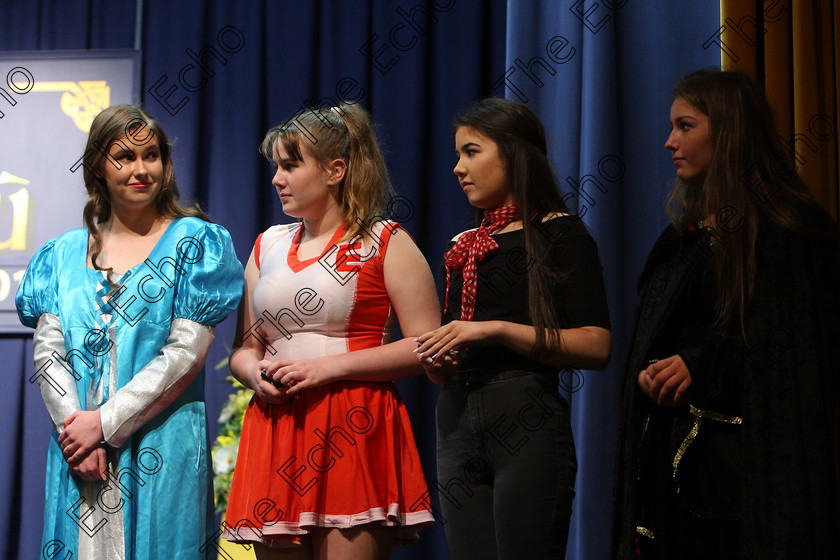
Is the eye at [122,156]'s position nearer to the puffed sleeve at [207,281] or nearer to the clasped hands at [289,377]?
the puffed sleeve at [207,281]

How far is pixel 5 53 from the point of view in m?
3.39

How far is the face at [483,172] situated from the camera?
190 cm

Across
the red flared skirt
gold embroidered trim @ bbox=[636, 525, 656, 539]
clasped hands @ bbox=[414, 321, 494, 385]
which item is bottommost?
Answer: gold embroidered trim @ bbox=[636, 525, 656, 539]

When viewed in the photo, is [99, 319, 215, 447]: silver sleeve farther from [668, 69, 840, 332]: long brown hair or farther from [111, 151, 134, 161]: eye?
[668, 69, 840, 332]: long brown hair

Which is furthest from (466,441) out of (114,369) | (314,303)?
(114,369)

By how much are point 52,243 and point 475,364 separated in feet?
3.56

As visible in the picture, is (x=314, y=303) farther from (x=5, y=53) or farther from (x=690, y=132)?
(x=5, y=53)

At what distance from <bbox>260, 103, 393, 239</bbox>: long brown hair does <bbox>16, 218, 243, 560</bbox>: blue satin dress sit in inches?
11.8

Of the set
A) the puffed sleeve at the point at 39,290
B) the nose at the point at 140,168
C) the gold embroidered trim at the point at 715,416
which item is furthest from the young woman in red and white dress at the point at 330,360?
the gold embroidered trim at the point at 715,416

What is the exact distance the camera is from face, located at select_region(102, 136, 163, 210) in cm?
208

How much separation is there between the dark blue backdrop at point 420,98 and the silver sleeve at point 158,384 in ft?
4.04

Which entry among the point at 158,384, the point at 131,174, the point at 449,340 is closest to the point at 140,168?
the point at 131,174

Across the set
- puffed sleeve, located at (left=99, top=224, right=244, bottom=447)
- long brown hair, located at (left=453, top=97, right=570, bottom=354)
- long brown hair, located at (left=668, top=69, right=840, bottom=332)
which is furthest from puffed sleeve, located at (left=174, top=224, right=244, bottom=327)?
long brown hair, located at (left=668, top=69, right=840, bottom=332)

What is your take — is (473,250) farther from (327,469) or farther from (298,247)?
(327,469)
